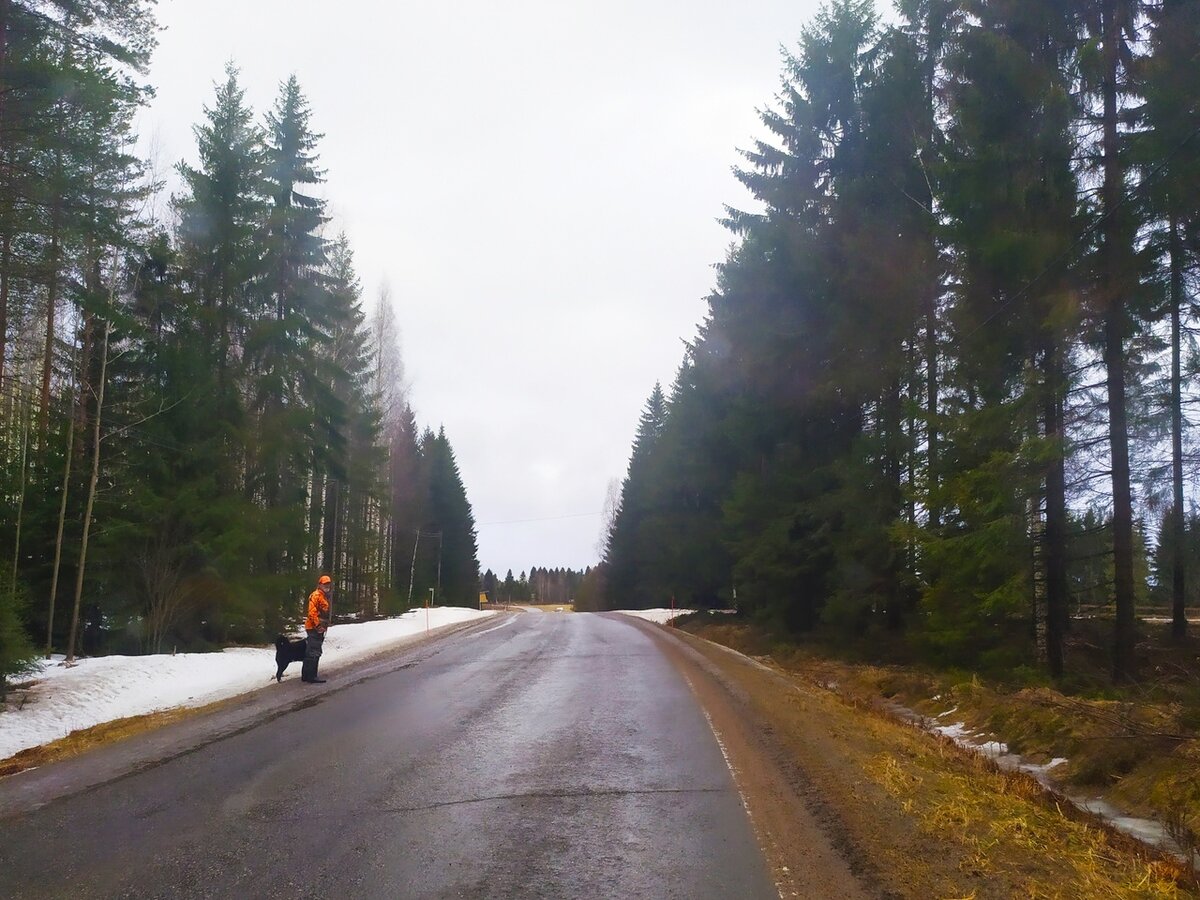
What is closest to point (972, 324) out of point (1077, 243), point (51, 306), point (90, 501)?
point (1077, 243)

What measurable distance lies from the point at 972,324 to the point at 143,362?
17.6m

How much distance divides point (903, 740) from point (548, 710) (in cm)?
417

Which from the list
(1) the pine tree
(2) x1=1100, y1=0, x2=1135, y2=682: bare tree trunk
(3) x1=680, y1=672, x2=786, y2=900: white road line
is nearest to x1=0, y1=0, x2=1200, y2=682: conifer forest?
(2) x1=1100, y1=0, x2=1135, y2=682: bare tree trunk

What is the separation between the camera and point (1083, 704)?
30.9 ft

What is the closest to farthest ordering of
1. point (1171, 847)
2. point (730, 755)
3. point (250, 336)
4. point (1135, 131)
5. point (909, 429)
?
point (1171, 847) → point (730, 755) → point (1135, 131) → point (909, 429) → point (250, 336)

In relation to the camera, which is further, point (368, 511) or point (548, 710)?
point (368, 511)

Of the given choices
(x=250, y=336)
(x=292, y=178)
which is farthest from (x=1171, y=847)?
(x=292, y=178)

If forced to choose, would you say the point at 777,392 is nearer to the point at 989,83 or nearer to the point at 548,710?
the point at 989,83

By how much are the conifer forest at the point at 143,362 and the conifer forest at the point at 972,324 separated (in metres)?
12.6

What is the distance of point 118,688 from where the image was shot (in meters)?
12.7

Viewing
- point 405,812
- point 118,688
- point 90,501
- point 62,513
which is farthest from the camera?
point 90,501

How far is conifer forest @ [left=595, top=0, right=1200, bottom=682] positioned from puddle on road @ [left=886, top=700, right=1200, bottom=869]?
2873mm

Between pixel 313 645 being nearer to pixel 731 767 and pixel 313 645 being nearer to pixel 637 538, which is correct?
pixel 731 767

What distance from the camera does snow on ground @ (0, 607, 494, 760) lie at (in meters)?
10.4
